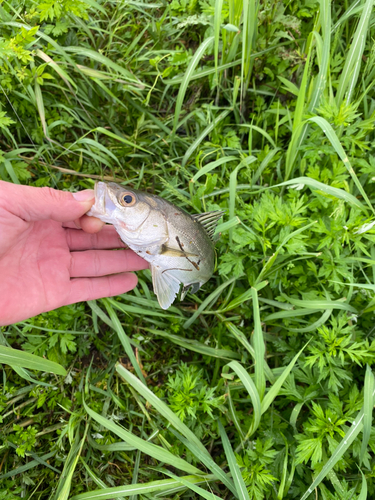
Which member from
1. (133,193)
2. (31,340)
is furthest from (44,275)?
(133,193)

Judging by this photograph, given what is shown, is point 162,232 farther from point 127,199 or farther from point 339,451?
point 339,451

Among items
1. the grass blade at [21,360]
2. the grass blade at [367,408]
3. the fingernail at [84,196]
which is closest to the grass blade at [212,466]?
the grass blade at [367,408]

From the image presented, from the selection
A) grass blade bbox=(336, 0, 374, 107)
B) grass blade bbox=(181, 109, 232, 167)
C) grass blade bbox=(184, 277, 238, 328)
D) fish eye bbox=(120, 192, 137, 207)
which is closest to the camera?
fish eye bbox=(120, 192, 137, 207)

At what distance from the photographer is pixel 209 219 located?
2.74m

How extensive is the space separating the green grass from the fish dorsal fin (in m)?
0.10

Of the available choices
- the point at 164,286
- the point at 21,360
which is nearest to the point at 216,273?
the point at 164,286

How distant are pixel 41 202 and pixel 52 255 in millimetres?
609

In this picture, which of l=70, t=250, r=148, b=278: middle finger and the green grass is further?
l=70, t=250, r=148, b=278: middle finger

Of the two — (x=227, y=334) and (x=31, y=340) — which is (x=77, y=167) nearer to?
(x=31, y=340)

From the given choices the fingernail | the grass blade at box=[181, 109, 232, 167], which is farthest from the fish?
the grass blade at box=[181, 109, 232, 167]

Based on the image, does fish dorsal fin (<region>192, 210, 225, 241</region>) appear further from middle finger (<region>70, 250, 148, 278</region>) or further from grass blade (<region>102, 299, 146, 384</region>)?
grass blade (<region>102, 299, 146, 384</region>)

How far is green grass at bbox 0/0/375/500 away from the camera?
2.58m

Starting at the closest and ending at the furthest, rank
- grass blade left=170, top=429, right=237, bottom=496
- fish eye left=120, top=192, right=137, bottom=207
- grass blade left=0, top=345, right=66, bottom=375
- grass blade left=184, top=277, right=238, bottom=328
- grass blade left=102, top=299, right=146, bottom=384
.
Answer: grass blade left=0, top=345, right=66, bottom=375 → fish eye left=120, top=192, right=137, bottom=207 → grass blade left=170, top=429, right=237, bottom=496 → grass blade left=102, top=299, right=146, bottom=384 → grass blade left=184, top=277, right=238, bottom=328

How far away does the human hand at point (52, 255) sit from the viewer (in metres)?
2.43
